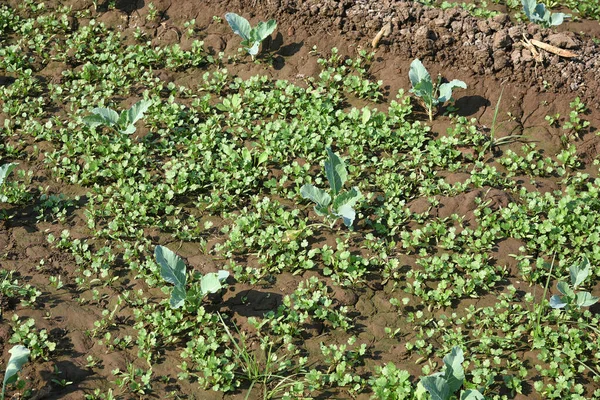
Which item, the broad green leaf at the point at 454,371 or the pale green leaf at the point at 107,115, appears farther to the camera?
the pale green leaf at the point at 107,115

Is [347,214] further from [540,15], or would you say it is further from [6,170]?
[540,15]

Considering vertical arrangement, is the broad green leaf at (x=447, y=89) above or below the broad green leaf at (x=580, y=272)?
above

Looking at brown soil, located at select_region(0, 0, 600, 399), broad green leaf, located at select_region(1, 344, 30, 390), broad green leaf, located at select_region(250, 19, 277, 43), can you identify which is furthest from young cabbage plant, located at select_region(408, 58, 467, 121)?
broad green leaf, located at select_region(1, 344, 30, 390)

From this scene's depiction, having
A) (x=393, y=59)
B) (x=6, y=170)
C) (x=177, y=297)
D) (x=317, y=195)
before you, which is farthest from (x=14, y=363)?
(x=393, y=59)

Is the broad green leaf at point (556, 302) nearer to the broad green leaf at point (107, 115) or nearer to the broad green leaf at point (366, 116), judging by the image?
the broad green leaf at point (366, 116)

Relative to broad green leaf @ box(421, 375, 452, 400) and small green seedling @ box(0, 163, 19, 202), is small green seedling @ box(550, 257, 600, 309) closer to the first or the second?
broad green leaf @ box(421, 375, 452, 400)

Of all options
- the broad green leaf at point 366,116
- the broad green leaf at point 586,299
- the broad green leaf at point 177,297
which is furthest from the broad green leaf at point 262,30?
the broad green leaf at point 586,299
